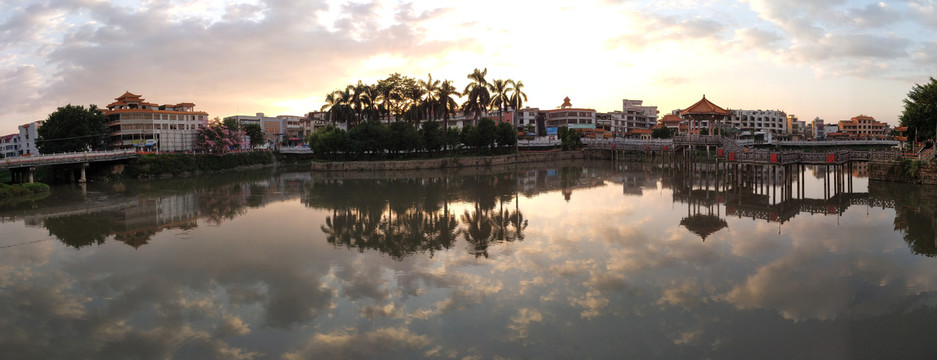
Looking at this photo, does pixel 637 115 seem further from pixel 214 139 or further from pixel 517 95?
pixel 214 139

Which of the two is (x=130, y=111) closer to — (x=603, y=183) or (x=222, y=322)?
(x=603, y=183)

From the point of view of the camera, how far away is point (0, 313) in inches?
438

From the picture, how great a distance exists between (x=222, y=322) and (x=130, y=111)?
213 ft

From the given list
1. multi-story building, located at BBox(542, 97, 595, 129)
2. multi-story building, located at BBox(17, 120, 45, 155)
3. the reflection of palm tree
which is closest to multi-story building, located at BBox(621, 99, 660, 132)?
multi-story building, located at BBox(542, 97, 595, 129)

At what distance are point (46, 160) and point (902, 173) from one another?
54087 millimetres

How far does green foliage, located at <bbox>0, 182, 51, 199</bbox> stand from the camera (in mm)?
30875

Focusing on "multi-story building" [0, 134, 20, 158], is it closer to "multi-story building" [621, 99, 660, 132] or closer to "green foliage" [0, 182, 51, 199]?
"green foliage" [0, 182, 51, 199]

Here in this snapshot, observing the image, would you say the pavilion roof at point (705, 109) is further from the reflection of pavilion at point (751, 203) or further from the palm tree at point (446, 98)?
the palm tree at point (446, 98)

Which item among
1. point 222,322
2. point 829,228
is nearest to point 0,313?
point 222,322

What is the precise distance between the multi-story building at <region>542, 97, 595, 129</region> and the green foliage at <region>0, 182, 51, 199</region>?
232 feet

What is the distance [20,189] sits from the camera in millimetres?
32219

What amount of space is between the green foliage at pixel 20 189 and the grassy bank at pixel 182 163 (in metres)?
9.82

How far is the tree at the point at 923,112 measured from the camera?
103 ft

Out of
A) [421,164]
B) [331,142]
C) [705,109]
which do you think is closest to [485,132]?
[421,164]
